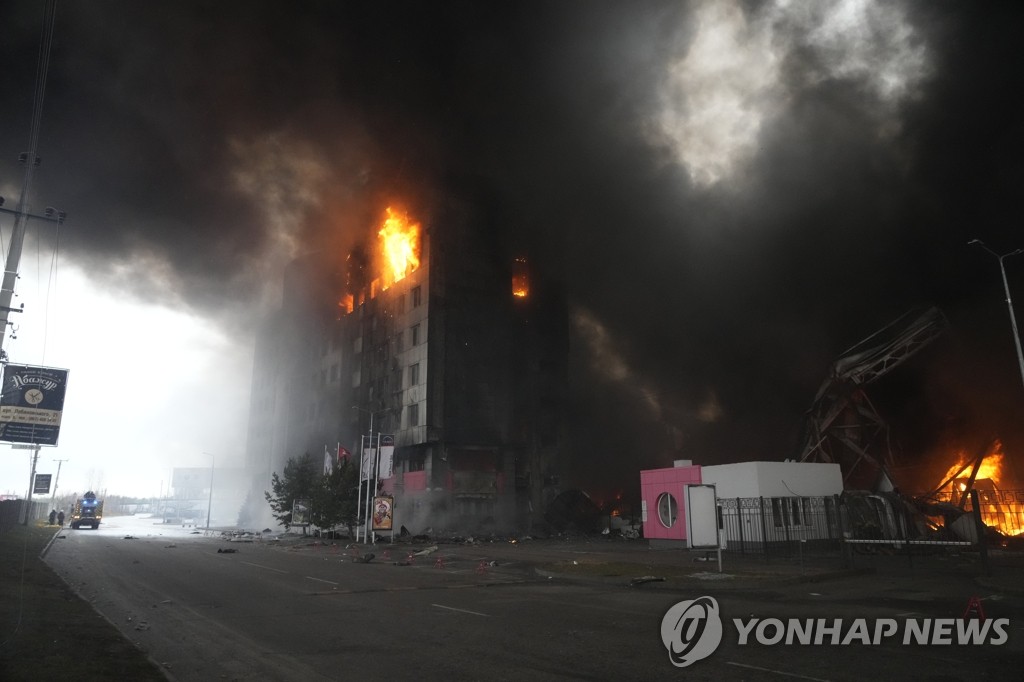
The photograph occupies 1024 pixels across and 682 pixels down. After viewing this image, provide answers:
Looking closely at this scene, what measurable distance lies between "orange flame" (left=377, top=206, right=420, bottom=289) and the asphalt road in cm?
5276

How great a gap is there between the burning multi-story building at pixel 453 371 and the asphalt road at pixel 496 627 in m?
39.6

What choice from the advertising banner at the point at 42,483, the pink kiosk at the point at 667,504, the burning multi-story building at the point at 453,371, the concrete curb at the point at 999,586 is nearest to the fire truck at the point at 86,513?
the advertising banner at the point at 42,483

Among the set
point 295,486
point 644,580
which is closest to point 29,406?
point 644,580

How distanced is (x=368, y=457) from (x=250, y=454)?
76.4 meters

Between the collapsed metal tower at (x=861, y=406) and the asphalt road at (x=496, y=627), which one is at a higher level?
the collapsed metal tower at (x=861, y=406)

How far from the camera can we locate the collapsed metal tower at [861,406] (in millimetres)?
35750

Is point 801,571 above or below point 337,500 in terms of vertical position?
below

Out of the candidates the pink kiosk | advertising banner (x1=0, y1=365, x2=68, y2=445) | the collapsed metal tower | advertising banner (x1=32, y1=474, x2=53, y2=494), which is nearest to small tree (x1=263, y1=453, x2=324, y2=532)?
advertising banner (x1=32, y1=474, x2=53, y2=494)

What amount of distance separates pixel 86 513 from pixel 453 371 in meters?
39.1

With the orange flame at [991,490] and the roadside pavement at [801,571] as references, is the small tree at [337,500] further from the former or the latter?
the orange flame at [991,490]

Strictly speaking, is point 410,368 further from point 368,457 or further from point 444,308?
point 368,457

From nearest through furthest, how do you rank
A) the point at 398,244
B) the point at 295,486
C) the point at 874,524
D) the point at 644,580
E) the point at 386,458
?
the point at 644,580 < the point at 874,524 < the point at 386,458 < the point at 295,486 < the point at 398,244

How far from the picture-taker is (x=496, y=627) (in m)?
11.1

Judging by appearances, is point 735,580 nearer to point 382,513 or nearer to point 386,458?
point 386,458
